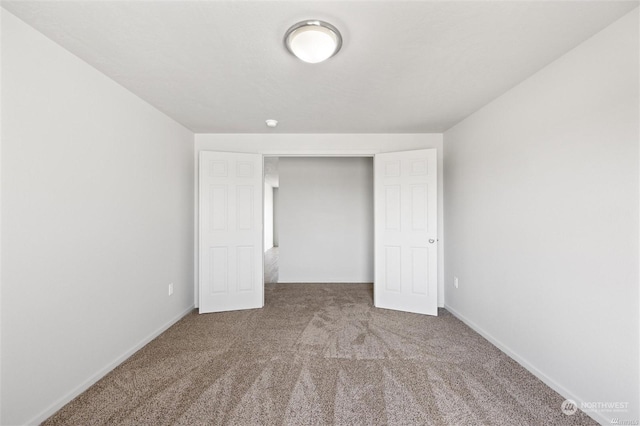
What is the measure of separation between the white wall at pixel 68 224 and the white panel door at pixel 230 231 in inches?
25.0

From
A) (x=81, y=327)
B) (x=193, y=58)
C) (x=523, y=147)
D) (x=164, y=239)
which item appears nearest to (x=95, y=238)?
(x=81, y=327)

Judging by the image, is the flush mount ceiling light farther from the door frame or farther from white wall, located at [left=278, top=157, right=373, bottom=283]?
white wall, located at [left=278, top=157, right=373, bottom=283]

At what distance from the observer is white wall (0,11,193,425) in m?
1.35

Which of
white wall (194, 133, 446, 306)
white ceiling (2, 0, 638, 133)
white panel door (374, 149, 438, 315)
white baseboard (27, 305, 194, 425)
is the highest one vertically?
white ceiling (2, 0, 638, 133)

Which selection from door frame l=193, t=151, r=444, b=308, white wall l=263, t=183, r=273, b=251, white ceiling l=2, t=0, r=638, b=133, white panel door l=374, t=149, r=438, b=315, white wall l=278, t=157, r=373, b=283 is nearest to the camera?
white ceiling l=2, t=0, r=638, b=133

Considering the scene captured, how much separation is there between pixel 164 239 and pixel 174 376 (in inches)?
53.1

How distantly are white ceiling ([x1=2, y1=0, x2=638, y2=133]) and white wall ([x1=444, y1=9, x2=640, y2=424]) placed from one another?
0.81 ft

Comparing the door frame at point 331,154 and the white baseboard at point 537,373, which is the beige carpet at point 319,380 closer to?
the white baseboard at point 537,373

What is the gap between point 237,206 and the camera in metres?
3.23

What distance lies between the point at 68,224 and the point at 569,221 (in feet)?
10.9

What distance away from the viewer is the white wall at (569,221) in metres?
1.36

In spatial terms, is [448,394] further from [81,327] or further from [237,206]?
[237,206]

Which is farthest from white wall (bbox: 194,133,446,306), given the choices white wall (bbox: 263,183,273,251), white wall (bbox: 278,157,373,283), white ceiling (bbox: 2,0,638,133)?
white wall (bbox: 263,183,273,251)

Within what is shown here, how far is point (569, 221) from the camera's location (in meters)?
1.64
